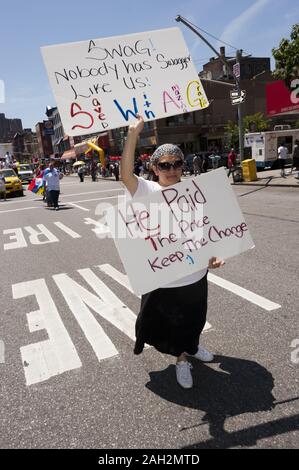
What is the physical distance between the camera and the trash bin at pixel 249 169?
18.0m

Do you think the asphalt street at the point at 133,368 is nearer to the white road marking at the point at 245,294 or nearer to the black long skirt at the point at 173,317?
the white road marking at the point at 245,294

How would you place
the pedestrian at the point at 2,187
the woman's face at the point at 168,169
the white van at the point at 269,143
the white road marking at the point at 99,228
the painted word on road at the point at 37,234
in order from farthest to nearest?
the white van at the point at 269,143 < the pedestrian at the point at 2,187 < the white road marking at the point at 99,228 < the painted word on road at the point at 37,234 < the woman's face at the point at 168,169

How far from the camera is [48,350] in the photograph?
3.53 m

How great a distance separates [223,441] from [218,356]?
0.98m

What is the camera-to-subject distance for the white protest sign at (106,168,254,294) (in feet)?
8.52

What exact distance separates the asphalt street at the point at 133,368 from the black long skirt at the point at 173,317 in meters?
0.36

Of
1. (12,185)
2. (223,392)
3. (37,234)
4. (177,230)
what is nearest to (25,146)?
(12,185)

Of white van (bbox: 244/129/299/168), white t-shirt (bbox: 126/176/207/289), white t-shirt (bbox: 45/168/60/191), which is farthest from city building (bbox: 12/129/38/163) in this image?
white t-shirt (bbox: 126/176/207/289)

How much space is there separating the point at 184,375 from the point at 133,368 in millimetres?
500

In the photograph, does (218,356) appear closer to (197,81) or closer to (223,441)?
(223,441)

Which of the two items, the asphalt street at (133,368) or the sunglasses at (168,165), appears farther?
the sunglasses at (168,165)

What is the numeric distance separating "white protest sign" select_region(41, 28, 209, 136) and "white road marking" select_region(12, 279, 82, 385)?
202 centimetres

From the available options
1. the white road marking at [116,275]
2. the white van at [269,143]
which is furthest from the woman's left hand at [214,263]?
the white van at [269,143]
